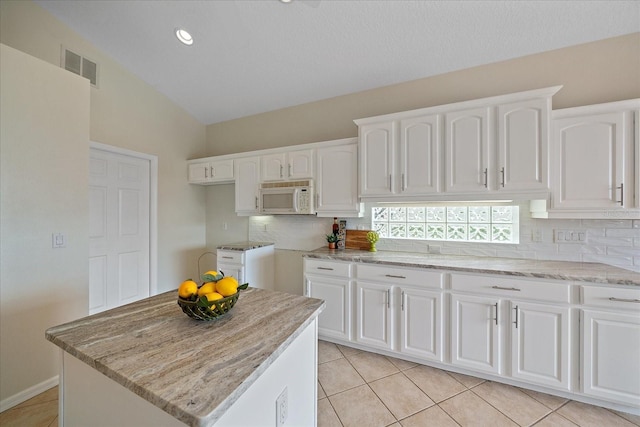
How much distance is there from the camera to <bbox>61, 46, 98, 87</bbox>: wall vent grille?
273cm

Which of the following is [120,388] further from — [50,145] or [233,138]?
[233,138]

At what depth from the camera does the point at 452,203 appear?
2670mm

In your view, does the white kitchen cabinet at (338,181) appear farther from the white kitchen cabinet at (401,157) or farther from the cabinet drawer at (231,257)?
the cabinet drawer at (231,257)

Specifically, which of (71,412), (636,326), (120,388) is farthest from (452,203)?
(71,412)

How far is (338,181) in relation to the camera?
115 inches

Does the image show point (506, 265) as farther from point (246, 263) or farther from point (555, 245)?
point (246, 263)

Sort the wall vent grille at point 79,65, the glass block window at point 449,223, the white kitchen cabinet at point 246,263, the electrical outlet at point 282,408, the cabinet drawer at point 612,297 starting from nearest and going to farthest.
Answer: the electrical outlet at point 282,408
the cabinet drawer at point 612,297
the glass block window at point 449,223
the wall vent grille at point 79,65
the white kitchen cabinet at point 246,263

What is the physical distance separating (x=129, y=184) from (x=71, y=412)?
116 inches

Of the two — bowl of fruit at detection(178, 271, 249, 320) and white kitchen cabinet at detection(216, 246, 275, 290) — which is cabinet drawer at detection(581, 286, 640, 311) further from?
white kitchen cabinet at detection(216, 246, 275, 290)

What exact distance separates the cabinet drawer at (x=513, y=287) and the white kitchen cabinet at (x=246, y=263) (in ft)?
7.43

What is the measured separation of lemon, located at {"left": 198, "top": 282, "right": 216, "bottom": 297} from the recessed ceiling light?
107 inches

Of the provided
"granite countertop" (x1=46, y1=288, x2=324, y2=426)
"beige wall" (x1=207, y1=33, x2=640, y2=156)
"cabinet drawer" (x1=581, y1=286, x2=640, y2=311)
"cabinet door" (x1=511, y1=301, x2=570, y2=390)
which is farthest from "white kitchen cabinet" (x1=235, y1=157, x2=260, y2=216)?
"cabinet drawer" (x1=581, y1=286, x2=640, y2=311)

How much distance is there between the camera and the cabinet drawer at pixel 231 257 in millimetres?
3232

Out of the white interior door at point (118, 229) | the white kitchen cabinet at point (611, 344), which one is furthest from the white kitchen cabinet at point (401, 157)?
the white interior door at point (118, 229)
